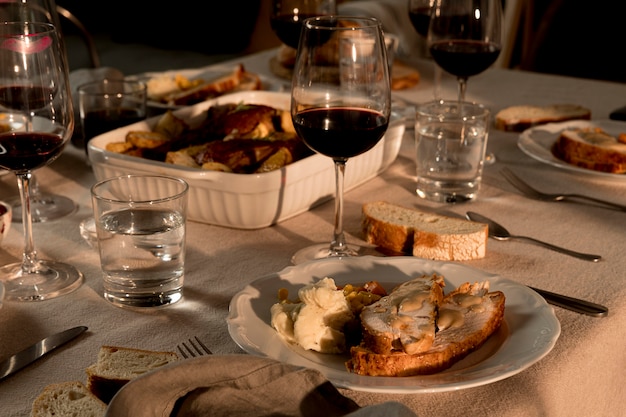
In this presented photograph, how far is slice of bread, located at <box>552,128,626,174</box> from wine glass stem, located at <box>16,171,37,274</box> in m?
1.11

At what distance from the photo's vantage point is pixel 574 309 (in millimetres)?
1111

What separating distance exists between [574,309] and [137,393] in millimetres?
635

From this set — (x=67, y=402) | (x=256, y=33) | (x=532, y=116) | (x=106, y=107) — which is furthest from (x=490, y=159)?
(x=256, y=33)

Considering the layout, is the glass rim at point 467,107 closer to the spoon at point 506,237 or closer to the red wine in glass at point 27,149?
the spoon at point 506,237

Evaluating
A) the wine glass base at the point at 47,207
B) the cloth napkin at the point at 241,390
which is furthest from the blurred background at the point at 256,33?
the cloth napkin at the point at 241,390

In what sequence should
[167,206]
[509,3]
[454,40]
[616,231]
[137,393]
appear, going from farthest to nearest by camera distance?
[509,3], [454,40], [616,231], [167,206], [137,393]

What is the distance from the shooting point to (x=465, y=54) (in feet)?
5.97

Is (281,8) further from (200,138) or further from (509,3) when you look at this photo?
(509,3)

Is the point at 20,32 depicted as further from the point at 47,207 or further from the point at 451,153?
the point at 451,153

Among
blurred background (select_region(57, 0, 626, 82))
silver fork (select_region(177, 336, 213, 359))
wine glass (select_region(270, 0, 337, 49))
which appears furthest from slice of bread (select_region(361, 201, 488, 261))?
blurred background (select_region(57, 0, 626, 82))

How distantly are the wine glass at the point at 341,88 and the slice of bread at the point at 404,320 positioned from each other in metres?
0.29

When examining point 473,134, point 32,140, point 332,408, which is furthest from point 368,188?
point 332,408

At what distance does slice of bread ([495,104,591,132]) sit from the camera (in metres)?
2.00

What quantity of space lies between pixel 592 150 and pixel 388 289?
2.55 ft
